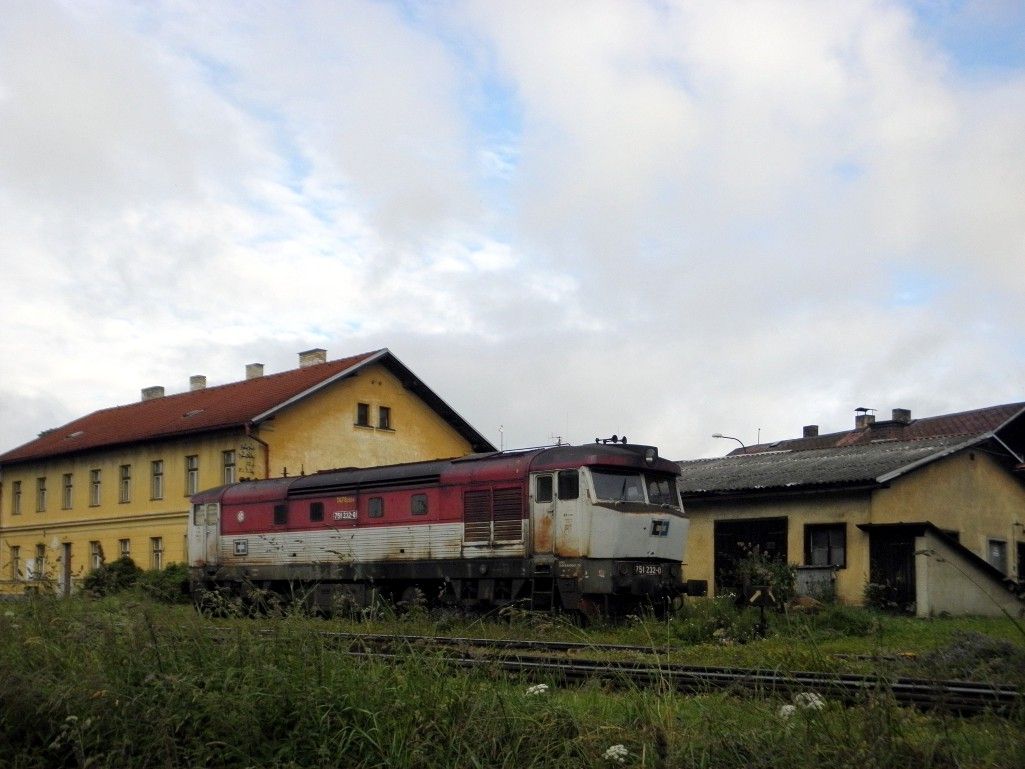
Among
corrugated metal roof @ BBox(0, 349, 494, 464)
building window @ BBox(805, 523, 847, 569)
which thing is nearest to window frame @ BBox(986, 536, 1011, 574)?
building window @ BBox(805, 523, 847, 569)

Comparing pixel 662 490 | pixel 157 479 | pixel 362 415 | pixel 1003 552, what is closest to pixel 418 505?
pixel 662 490

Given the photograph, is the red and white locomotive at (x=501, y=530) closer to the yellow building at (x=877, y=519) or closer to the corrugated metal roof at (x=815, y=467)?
the yellow building at (x=877, y=519)

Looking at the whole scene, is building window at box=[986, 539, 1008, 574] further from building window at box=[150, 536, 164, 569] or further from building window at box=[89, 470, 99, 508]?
building window at box=[89, 470, 99, 508]

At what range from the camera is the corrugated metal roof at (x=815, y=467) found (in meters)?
23.5

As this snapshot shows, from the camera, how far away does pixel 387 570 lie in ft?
70.2

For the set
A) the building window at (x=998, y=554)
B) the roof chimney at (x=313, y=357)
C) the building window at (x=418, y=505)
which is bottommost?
the building window at (x=998, y=554)

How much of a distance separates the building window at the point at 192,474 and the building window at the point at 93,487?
597 centimetres

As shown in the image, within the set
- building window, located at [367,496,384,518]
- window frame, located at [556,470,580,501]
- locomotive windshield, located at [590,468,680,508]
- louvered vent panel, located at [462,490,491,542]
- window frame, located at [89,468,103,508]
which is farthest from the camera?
window frame, located at [89,468,103,508]

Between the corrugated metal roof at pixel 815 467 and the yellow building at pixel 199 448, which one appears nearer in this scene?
the corrugated metal roof at pixel 815 467

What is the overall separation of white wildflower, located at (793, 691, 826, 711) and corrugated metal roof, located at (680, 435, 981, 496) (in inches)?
650

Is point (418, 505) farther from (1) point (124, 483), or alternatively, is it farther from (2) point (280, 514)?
(1) point (124, 483)

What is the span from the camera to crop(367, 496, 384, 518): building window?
2183 centimetres

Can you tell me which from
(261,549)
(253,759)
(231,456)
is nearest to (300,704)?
(253,759)

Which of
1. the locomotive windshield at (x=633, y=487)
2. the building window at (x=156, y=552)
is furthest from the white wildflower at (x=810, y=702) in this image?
the building window at (x=156, y=552)
